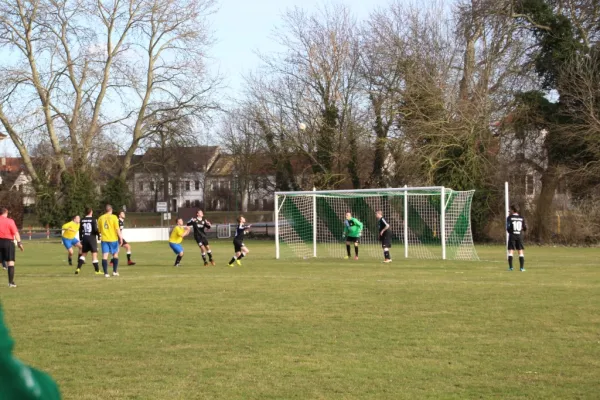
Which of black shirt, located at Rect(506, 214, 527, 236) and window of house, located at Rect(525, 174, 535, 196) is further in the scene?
window of house, located at Rect(525, 174, 535, 196)

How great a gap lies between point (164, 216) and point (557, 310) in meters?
43.5

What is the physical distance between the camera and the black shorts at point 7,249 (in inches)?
674

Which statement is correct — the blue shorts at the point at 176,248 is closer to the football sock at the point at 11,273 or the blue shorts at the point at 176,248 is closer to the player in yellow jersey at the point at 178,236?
the player in yellow jersey at the point at 178,236

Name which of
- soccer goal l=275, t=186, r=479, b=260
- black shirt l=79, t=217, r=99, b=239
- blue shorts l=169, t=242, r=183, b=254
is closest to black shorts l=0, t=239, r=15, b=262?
black shirt l=79, t=217, r=99, b=239

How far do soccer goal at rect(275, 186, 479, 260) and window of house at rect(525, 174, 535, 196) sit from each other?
21.2ft

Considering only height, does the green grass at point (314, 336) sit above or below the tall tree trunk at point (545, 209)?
below

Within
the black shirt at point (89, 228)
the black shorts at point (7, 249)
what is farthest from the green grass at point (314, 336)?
the black shirt at point (89, 228)

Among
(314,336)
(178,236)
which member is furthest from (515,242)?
(314,336)

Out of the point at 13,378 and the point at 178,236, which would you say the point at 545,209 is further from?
the point at 13,378

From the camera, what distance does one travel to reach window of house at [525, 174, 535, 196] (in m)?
40.2

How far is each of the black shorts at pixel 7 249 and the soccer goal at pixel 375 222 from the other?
13.0m

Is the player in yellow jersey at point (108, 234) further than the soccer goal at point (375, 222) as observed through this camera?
→ No

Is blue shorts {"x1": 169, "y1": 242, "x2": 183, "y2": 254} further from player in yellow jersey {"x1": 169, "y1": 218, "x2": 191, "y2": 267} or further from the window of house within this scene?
the window of house

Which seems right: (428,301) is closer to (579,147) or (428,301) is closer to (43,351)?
(43,351)
